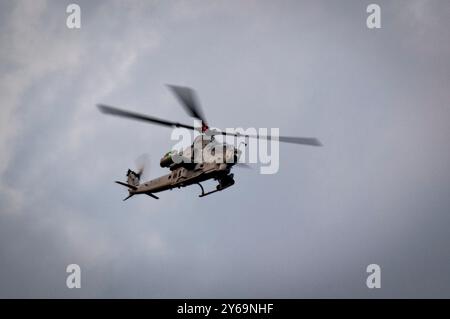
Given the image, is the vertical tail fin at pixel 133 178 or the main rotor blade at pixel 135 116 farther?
the vertical tail fin at pixel 133 178

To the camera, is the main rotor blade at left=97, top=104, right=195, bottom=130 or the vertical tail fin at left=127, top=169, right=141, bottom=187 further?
the vertical tail fin at left=127, top=169, right=141, bottom=187

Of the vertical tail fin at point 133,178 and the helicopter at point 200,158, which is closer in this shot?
the helicopter at point 200,158

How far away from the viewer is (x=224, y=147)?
40.4 meters

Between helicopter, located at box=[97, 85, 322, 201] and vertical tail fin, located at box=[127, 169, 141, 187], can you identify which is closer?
helicopter, located at box=[97, 85, 322, 201]

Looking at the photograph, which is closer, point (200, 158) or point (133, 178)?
point (200, 158)

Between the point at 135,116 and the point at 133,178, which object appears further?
the point at 133,178
